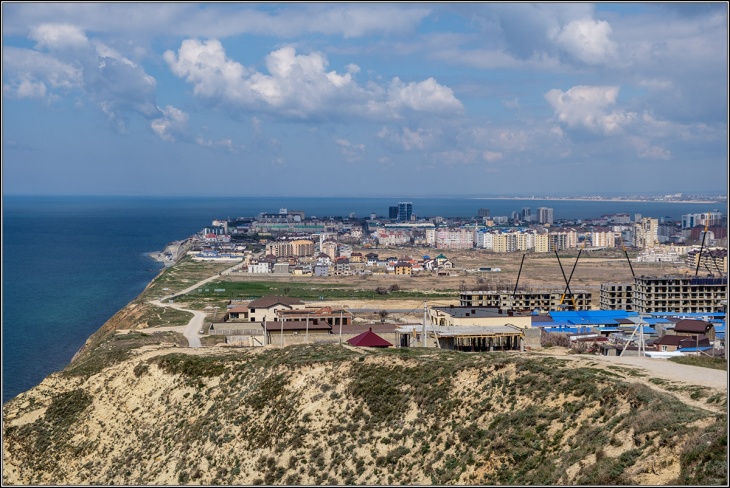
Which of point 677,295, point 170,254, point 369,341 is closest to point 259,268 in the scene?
point 170,254

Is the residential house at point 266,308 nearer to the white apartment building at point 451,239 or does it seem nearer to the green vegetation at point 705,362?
the green vegetation at point 705,362

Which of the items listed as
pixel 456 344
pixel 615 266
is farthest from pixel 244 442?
pixel 615 266

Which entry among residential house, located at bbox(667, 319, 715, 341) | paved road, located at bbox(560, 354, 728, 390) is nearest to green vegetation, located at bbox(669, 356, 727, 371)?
paved road, located at bbox(560, 354, 728, 390)

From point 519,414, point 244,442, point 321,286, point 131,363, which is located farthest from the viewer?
point 321,286

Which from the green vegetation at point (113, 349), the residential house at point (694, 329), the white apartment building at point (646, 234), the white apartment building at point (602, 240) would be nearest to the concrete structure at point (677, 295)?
the residential house at point (694, 329)

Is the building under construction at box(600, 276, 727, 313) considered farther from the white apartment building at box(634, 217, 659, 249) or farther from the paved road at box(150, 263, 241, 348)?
the white apartment building at box(634, 217, 659, 249)

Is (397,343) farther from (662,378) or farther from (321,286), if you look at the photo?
(321,286)
